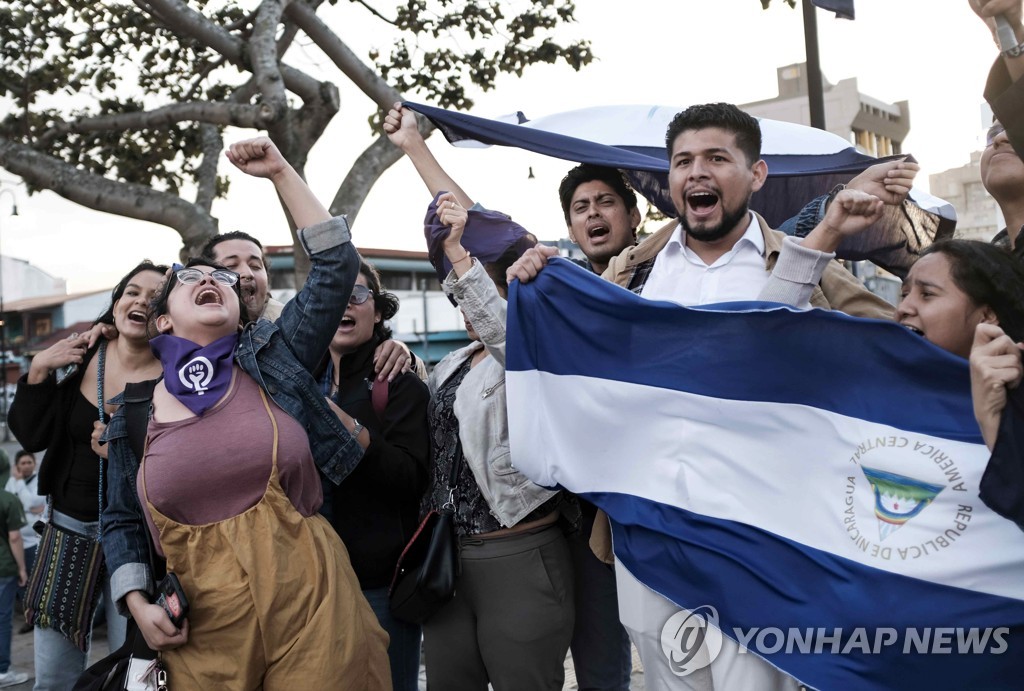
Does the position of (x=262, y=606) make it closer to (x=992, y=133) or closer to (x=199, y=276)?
(x=199, y=276)

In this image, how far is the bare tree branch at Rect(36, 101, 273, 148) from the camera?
7.23 metres

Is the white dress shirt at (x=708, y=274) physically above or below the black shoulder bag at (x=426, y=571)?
above

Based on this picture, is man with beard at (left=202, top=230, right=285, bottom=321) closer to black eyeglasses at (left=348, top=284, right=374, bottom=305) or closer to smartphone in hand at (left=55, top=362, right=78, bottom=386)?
black eyeglasses at (left=348, top=284, right=374, bottom=305)

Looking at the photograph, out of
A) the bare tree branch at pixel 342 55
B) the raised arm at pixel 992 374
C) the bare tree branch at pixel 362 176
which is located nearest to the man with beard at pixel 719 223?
the raised arm at pixel 992 374

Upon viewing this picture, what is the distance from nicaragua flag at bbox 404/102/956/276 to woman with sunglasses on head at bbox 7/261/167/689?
144 centimetres

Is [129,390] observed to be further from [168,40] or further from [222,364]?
[168,40]

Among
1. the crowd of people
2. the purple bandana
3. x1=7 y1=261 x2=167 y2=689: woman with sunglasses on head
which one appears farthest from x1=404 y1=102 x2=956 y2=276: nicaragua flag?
x1=7 y1=261 x2=167 y2=689: woman with sunglasses on head

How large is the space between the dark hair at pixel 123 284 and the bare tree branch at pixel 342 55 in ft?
14.5

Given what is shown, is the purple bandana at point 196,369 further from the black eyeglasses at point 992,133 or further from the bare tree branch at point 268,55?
the bare tree branch at point 268,55

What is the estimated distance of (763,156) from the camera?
4367 millimetres

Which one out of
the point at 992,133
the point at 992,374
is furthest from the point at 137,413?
the point at 992,133

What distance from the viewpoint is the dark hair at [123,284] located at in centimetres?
394

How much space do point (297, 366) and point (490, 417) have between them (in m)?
0.74

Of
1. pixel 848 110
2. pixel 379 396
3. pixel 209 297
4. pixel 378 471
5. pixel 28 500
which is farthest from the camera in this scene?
pixel 848 110
